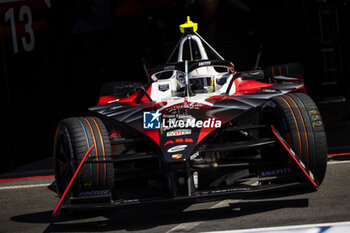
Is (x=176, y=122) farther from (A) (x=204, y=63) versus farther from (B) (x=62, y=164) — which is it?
(A) (x=204, y=63)

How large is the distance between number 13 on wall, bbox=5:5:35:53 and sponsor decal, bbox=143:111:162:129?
4.53 meters

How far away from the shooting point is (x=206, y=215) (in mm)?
5145

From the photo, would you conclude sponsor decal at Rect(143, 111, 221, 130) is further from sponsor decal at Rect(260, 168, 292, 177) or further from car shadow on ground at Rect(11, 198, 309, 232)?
car shadow on ground at Rect(11, 198, 309, 232)

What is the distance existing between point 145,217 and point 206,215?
555 mm

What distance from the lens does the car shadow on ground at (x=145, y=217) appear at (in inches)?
200

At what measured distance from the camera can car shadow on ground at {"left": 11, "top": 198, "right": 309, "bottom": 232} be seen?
5.07 m

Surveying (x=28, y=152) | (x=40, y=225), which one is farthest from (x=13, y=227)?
(x=28, y=152)

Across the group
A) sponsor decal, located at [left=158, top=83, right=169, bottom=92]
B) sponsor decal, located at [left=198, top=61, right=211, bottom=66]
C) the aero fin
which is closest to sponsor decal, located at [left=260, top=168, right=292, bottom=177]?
the aero fin

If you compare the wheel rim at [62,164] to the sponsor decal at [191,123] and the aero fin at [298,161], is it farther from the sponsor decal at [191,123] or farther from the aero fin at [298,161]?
the aero fin at [298,161]

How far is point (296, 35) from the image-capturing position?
11.1m

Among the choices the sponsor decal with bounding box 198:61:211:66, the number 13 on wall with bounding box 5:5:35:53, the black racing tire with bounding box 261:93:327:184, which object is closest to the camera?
the black racing tire with bounding box 261:93:327:184

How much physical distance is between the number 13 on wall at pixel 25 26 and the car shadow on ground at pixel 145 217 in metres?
4.32

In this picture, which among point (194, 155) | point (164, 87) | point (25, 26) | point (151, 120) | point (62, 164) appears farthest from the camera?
point (25, 26)

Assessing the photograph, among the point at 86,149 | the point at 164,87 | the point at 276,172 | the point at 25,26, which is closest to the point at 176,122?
the point at 86,149
